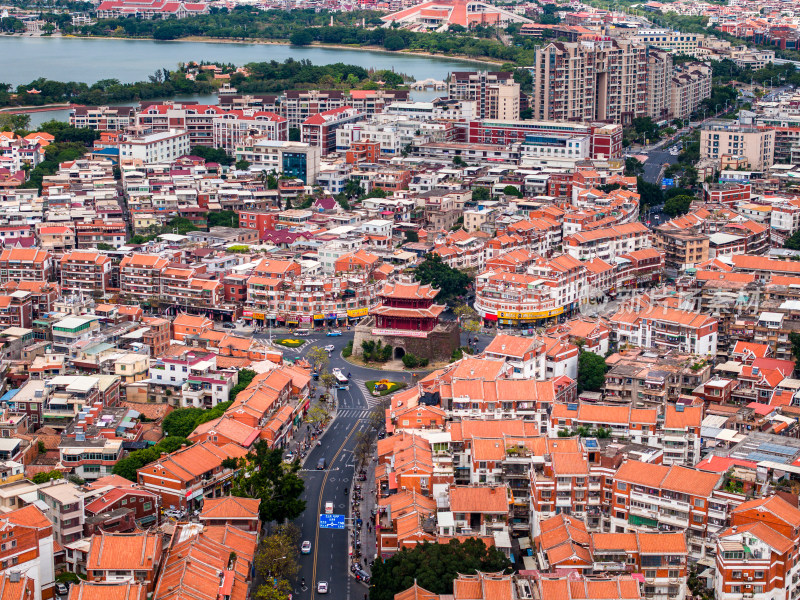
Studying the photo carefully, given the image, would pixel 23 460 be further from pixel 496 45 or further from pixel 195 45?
pixel 195 45

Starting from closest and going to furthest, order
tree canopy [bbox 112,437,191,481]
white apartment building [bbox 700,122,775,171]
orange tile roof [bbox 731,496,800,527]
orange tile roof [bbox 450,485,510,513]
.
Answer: orange tile roof [bbox 731,496,800,527], orange tile roof [bbox 450,485,510,513], tree canopy [bbox 112,437,191,481], white apartment building [bbox 700,122,775,171]

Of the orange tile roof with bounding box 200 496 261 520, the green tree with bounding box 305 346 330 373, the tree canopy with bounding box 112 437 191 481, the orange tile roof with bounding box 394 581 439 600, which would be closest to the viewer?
the orange tile roof with bounding box 394 581 439 600

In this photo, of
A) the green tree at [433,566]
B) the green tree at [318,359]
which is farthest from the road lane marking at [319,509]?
the green tree at [318,359]

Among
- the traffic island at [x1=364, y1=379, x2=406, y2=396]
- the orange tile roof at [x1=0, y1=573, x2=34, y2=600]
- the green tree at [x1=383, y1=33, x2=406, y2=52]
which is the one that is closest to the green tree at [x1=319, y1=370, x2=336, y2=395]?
the traffic island at [x1=364, y1=379, x2=406, y2=396]

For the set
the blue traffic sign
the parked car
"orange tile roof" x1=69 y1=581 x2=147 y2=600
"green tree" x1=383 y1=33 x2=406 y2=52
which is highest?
"green tree" x1=383 y1=33 x2=406 y2=52

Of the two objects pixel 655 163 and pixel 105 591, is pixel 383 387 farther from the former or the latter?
pixel 655 163

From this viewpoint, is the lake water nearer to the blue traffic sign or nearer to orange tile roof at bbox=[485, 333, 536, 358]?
orange tile roof at bbox=[485, 333, 536, 358]

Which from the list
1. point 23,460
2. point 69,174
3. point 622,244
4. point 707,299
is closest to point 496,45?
point 69,174

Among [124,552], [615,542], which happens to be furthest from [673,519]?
[124,552]
